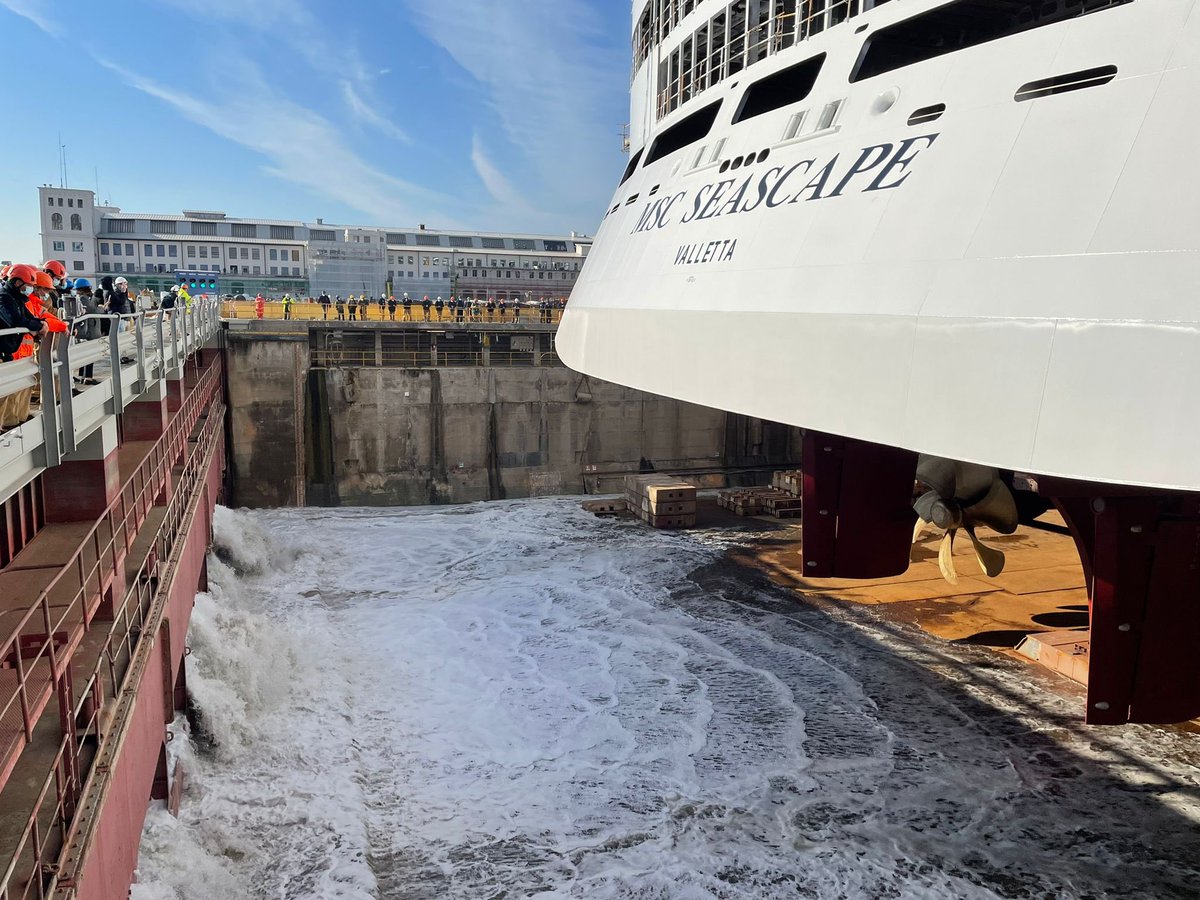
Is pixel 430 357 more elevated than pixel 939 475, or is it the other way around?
pixel 430 357

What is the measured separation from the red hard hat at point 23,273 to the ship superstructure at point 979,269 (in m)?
5.60

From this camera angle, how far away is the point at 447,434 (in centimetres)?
2717

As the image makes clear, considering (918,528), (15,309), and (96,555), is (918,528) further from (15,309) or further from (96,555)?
(15,309)

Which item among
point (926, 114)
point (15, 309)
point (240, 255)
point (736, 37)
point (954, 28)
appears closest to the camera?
point (926, 114)

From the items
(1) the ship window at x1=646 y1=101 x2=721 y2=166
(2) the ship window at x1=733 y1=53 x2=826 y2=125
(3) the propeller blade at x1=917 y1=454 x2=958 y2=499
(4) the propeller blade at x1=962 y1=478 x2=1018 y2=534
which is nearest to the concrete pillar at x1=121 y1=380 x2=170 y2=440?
(1) the ship window at x1=646 y1=101 x2=721 y2=166

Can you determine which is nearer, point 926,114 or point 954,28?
point 926,114

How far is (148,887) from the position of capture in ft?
23.3

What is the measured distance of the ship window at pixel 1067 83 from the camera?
518 cm

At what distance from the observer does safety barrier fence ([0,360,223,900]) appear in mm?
3910

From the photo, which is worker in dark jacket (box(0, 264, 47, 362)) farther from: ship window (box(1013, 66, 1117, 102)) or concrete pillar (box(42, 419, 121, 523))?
ship window (box(1013, 66, 1117, 102))

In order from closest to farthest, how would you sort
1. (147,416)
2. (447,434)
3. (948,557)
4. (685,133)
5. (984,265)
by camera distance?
(984,265) → (948,557) → (147,416) → (685,133) → (447,434)

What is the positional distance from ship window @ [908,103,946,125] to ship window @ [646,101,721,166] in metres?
3.88

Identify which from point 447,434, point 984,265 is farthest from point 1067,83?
point 447,434

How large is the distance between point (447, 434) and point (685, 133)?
56.4 feet
